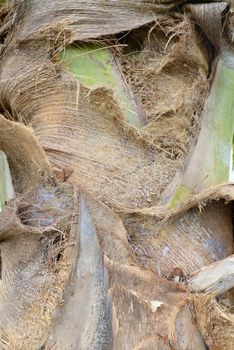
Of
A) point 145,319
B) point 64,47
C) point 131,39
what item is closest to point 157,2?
point 131,39

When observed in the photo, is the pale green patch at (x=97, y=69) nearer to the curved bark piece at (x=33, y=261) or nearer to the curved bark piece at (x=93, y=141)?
the curved bark piece at (x=93, y=141)

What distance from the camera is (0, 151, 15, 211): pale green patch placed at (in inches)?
69.6

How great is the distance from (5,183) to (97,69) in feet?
1.29

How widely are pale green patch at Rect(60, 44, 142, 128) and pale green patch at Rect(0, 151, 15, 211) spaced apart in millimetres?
298

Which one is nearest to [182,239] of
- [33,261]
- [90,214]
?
[90,214]

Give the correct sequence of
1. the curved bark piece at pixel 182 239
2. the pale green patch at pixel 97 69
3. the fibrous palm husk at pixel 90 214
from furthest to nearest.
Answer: the pale green patch at pixel 97 69 < the curved bark piece at pixel 182 239 < the fibrous palm husk at pixel 90 214

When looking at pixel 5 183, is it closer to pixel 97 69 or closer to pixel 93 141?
pixel 93 141

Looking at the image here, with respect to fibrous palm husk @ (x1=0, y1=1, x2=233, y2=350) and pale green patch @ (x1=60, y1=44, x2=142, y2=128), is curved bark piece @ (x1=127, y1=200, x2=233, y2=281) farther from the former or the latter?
pale green patch @ (x1=60, y1=44, x2=142, y2=128)

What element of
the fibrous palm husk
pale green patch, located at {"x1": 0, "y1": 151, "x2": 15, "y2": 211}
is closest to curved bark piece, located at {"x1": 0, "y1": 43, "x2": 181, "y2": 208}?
the fibrous palm husk

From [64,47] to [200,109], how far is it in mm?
401

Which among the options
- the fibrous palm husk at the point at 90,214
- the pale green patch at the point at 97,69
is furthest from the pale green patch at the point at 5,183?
the pale green patch at the point at 97,69

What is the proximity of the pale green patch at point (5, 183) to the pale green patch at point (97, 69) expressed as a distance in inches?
11.7

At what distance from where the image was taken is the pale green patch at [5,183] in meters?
1.77

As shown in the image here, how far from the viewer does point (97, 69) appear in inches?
72.3
